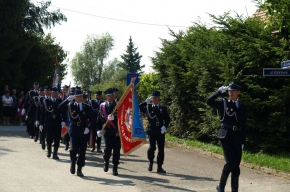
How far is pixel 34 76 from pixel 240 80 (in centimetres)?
1940

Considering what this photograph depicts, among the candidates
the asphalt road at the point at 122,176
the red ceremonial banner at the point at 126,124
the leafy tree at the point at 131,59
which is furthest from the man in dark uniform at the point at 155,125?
the leafy tree at the point at 131,59

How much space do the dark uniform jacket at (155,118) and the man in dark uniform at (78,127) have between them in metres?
1.48

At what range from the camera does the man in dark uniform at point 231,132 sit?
34.3ft

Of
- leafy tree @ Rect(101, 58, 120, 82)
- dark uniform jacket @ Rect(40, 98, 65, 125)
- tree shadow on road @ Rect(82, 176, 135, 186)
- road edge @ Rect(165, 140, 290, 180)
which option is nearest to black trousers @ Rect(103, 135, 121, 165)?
tree shadow on road @ Rect(82, 176, 135, 186)

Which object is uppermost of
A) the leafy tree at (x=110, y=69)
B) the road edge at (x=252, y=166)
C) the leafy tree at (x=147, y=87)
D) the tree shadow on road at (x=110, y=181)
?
the leafy tree at (x=110, y=69)

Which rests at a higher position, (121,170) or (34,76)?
(34,76)

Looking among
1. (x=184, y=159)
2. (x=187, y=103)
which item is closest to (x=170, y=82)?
(x=187, y=103)

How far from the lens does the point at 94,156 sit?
664 inches

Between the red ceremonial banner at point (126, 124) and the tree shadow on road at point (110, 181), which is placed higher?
the red ceremonial banner at point (126, 124)

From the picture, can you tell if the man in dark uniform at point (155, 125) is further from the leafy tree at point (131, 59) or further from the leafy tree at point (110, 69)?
the leafy tree at point (110, 69)

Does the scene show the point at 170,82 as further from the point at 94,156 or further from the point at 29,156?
the point at 29,156

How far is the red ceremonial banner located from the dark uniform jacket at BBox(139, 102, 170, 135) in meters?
0.38

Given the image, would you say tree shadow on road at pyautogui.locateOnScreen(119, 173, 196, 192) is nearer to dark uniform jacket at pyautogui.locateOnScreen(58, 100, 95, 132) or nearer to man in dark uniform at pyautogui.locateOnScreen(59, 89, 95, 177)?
man in dark uniform at pyautogui.locateOnScreen(59, 89, 95, 177)

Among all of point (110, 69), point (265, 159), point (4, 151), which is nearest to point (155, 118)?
point (265, 159)
